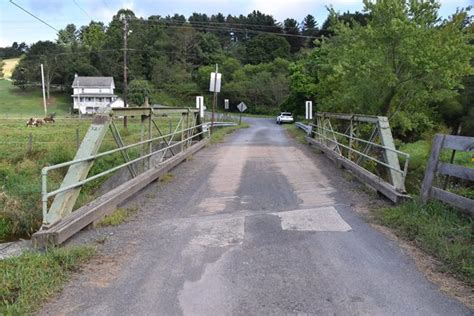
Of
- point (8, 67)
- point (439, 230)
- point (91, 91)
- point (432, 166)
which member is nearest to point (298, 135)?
point (432, 166)

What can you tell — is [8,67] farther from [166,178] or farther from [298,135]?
[166,178]

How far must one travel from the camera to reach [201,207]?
821cm

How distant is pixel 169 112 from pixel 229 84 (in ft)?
269

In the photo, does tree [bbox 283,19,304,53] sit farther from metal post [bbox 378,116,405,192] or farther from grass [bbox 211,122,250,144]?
metal post [bbox 378,116,405,192]

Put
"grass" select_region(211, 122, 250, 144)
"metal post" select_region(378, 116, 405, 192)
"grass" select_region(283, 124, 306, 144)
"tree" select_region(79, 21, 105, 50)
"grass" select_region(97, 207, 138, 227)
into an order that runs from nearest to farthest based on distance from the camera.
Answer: "grass" select_region(97, 207, 138, 227)
"metal post" select_region(378, 116, 405, 192)
"grass" select_region(211, 122, 250, 144)
"grass" select_region(283, 124, 306, 144)
"tree" select_region(79, 21, 105, 50)

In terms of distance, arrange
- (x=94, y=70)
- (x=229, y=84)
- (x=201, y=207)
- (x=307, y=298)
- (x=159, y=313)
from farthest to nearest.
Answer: (x=94, y=70) < (x=229, y=84) < (x=201, y=207) < (x=307, y=298) < (x=159, y=313)

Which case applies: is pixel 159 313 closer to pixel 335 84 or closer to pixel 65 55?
pixel 335 84

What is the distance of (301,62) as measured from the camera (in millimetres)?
55312

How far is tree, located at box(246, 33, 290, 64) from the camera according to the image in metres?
117

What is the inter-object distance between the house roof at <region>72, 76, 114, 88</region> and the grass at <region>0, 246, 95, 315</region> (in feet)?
320

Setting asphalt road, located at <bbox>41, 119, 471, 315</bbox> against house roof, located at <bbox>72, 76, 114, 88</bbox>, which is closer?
asphalt road, located at <bbox>41, 119, 471, 315</bbox>

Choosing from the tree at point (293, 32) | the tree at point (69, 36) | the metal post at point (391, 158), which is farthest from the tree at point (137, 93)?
the metal post at point (391, 158)

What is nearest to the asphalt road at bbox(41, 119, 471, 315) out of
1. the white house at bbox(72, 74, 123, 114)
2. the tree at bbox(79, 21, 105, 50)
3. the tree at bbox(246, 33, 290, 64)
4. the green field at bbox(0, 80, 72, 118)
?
the green field at bbox(0, 80, 72, 118)

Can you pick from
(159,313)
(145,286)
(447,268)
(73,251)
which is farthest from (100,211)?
(447,268)
